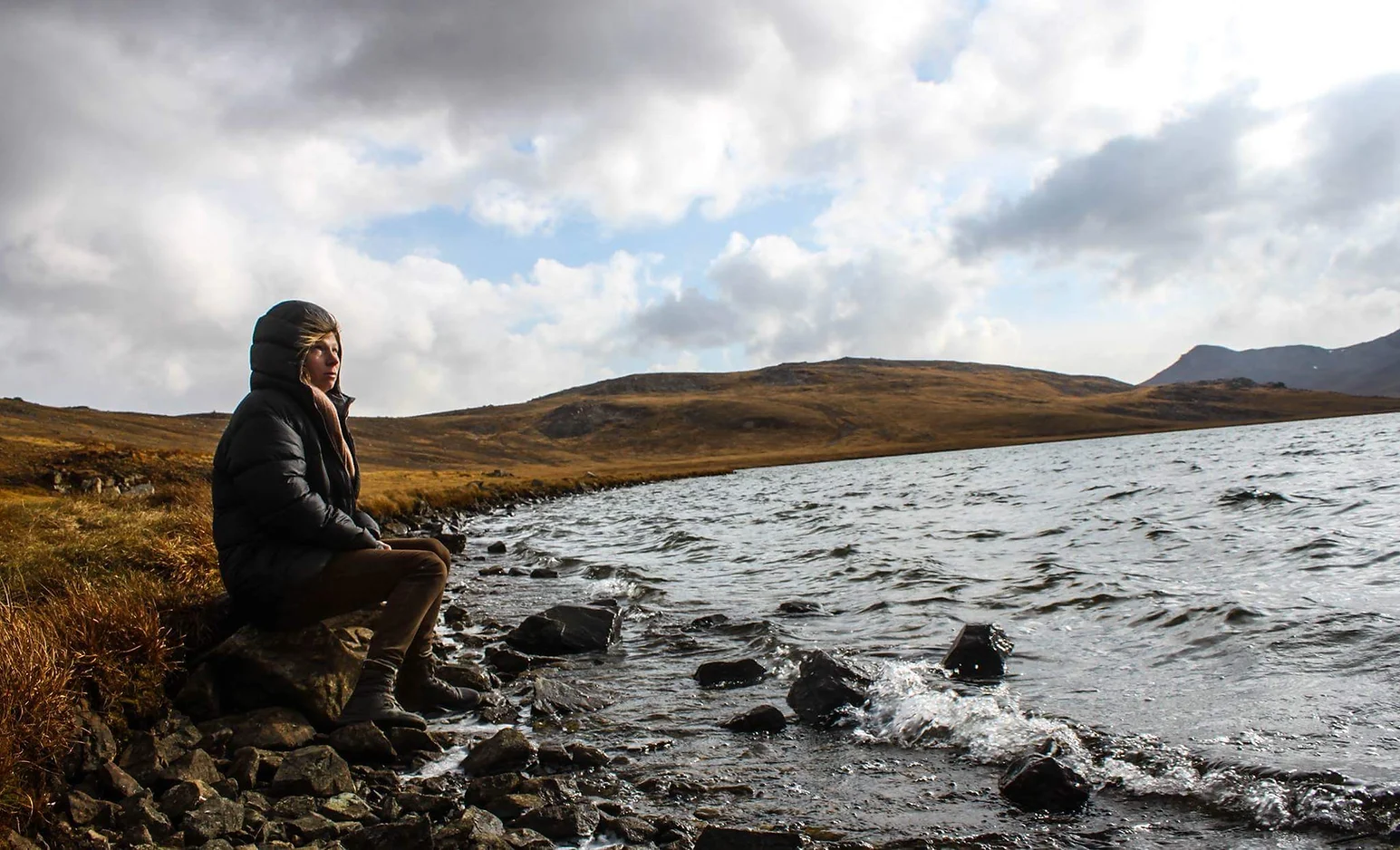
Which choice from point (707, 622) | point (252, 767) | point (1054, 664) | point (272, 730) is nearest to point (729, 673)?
point (707, 622)

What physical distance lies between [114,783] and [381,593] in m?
2.62

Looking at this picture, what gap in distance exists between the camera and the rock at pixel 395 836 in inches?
214

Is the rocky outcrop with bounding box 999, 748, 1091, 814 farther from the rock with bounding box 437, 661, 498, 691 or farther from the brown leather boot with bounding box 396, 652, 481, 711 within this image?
the rock with bounding box 437, 661, 498, 691

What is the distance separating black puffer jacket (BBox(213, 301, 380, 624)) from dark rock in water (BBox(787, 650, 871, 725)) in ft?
15.5

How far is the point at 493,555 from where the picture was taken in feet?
87.2

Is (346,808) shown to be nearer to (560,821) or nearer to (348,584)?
(560,821)

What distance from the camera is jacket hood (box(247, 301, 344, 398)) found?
7.59 m

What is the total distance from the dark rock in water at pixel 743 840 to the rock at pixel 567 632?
7020 mm

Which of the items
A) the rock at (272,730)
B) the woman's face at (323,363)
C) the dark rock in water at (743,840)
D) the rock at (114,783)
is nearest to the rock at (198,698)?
the rock at (272,730)

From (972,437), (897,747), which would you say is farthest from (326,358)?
(972,437)

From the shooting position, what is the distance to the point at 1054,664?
1060cm

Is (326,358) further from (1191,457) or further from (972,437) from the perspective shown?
(972,437)

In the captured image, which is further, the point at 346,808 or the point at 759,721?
the point at 759,721

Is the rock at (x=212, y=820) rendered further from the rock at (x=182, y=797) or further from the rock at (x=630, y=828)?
the rock at (x=630, y=828)
